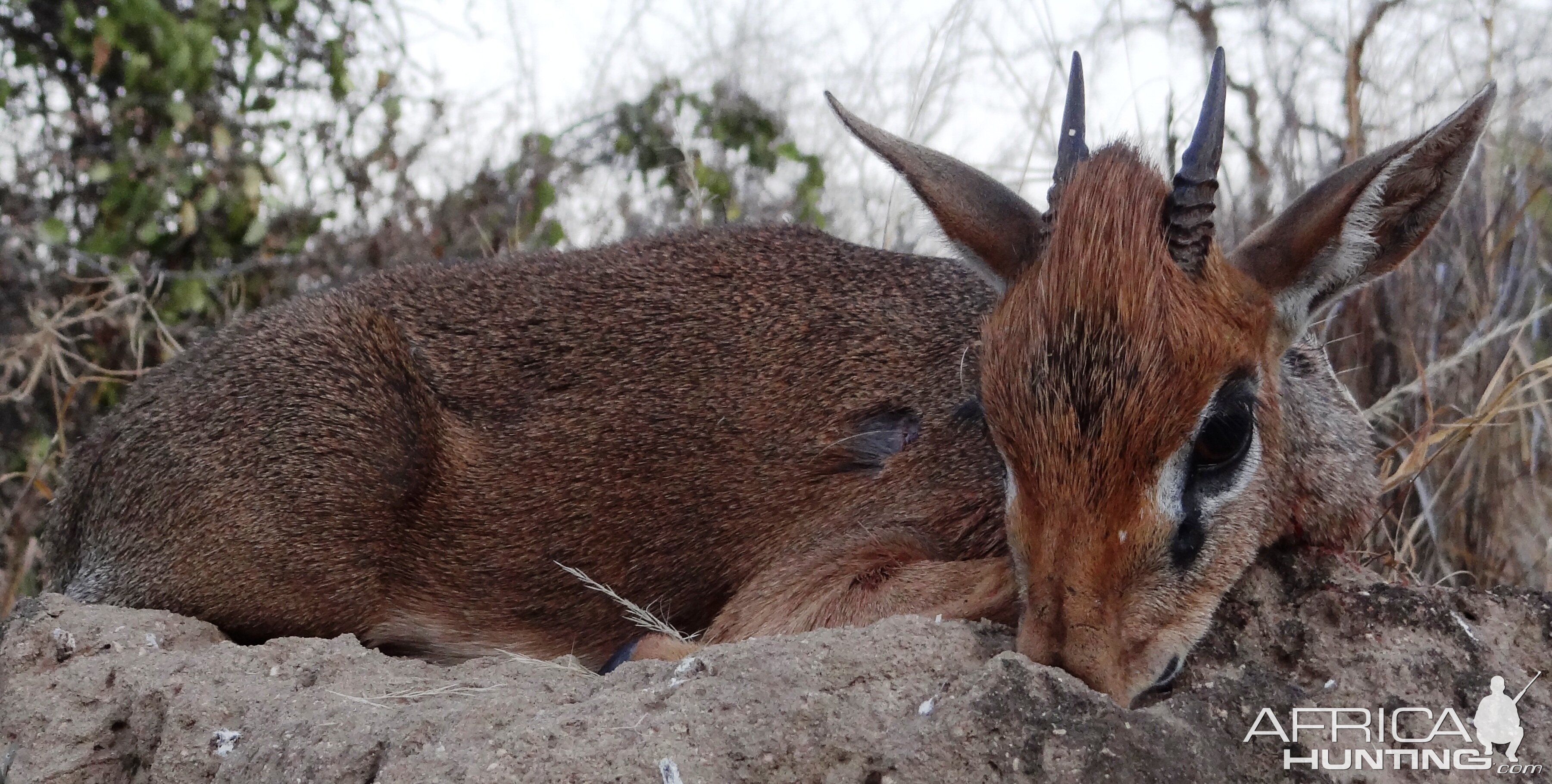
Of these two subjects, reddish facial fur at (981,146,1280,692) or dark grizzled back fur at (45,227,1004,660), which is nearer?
reddish facial fur at (981,146,1280,692)

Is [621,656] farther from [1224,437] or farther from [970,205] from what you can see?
[1224,437]

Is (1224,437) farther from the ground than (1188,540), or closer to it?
farther from the ground

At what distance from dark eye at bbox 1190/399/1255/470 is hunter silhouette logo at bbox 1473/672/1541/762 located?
0.83 m

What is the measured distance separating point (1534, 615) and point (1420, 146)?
130 cm

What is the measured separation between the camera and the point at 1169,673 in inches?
129

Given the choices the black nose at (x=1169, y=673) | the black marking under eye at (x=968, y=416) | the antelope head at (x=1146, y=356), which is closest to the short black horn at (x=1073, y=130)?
the antelope head at (x=1146, y=356)

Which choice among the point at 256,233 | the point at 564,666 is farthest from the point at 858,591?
the point at 256,233

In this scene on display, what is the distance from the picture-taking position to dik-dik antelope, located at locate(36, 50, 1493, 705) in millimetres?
3783

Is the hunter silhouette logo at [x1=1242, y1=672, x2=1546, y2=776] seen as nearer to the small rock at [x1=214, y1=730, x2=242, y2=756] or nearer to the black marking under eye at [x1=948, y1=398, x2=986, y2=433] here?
the black marking under eye at [x1=948, y1=398, x2=986, y2=433]

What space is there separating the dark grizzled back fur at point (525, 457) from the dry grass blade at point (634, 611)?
54 millimetres

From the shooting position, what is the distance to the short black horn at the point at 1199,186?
3432mm

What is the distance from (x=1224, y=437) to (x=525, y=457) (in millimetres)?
2827

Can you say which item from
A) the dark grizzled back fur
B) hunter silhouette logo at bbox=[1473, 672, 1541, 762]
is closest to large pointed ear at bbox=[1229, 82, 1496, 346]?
hunter silhouette logo at bbox=[1473, 672, 1541, 762]

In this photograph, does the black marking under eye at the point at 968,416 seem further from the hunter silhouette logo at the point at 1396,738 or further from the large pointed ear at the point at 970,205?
the hunter silhouette logo at the point at 1396,738
